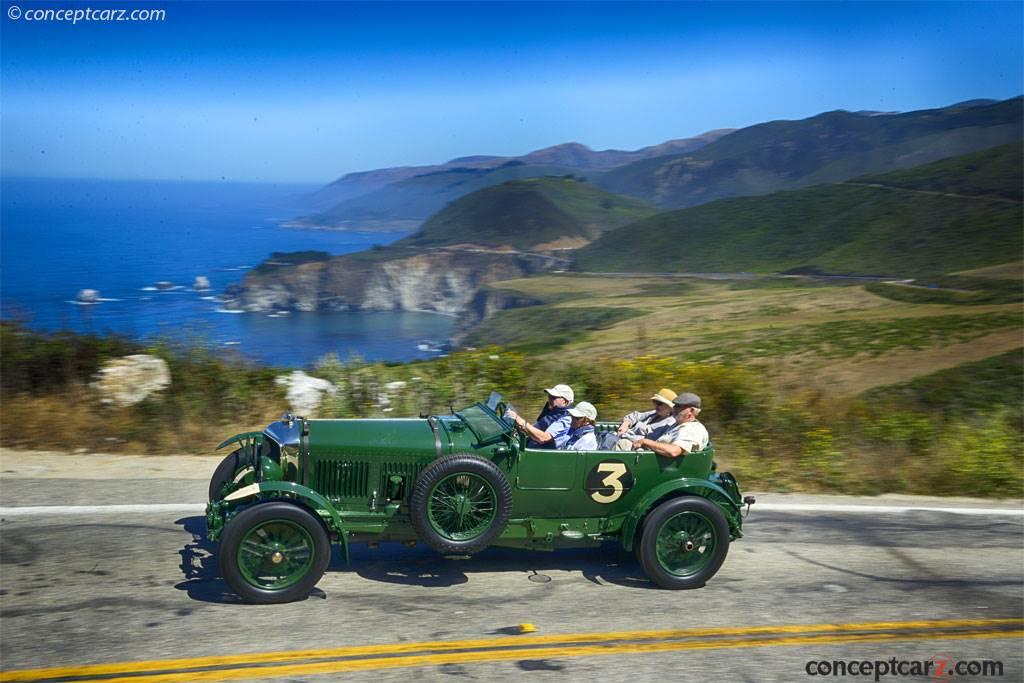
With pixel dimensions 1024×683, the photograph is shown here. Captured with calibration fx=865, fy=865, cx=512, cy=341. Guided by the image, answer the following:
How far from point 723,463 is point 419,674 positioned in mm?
6540

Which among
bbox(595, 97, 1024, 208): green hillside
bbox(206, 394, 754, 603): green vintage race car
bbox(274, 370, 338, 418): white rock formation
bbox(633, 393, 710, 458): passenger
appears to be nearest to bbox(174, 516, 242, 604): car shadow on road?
bbox(206, 394, 754, 603): green vintage race car

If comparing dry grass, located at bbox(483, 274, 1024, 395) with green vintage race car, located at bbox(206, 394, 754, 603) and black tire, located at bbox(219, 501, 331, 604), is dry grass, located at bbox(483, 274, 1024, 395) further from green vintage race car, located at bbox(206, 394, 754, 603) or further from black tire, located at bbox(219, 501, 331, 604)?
black tire, located at bbox(219, 501, 331, 604)

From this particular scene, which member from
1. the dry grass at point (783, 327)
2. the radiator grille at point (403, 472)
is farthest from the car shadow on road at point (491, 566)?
the dry grass at point (783, 327)

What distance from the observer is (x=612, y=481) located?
6969 millimetres

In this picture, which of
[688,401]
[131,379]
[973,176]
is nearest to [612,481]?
[688,401]

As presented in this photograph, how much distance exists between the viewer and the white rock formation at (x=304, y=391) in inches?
475

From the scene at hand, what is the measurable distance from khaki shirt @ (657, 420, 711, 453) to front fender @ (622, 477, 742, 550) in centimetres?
28

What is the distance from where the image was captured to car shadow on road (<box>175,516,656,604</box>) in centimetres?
688

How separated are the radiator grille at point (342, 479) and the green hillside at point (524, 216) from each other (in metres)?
30.9

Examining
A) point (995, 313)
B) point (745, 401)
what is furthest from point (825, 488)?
point (995, 313)

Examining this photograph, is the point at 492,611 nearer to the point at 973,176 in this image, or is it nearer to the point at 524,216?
the point at 524,216

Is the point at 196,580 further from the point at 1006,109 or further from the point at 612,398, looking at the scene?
the point at 1006,109

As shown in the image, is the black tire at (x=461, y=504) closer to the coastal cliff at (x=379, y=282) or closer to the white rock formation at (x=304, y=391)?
the white rock formation at (x=304, y=391)

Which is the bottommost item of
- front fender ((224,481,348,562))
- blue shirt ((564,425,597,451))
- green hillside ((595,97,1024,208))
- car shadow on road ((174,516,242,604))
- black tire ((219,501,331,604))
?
car shadow on road ((174,516,242,604))
